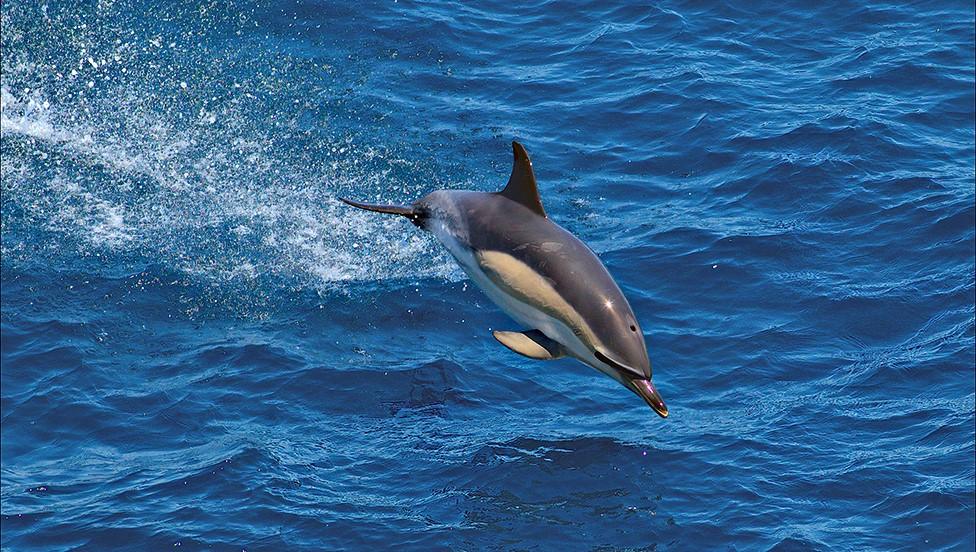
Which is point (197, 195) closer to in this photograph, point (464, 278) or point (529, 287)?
point (464, 278)

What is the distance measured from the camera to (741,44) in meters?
23.1

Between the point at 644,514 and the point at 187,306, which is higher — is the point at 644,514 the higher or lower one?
the lower one

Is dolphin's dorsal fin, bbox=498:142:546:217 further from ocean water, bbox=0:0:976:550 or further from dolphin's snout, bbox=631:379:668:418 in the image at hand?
ocean water, bbox=0:0:976:550

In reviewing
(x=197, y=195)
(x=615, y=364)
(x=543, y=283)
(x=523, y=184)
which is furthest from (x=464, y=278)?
(x=615, y=364)

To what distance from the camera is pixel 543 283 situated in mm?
10281

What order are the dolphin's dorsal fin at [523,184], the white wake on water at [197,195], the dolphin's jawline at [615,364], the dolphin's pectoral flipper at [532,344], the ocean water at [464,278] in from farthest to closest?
the white wake on water at [197,195], the ocean water at [464,278], the dolphin's dorsal fin at [523,184], the dolphin's pectoral flipper at [532,344], the dolphin's jawline at [615,364]

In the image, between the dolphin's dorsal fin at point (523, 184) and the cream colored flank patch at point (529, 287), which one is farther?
the dolphin's dorsal fin at point (523, 184)

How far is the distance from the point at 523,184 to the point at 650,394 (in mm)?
1999

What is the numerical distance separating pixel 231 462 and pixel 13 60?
34.9ft

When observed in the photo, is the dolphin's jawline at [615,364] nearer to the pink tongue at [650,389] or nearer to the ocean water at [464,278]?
the pink tongue at [650,389]

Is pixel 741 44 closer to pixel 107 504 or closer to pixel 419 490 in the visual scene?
pixel 419 490

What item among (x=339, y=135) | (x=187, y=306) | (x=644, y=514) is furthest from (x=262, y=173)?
(x=644, y=514)

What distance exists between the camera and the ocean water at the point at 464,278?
41.8 feet

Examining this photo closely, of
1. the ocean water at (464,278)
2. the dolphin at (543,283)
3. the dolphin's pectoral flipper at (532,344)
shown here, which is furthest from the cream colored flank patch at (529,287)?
the ocean water at (464,278)
